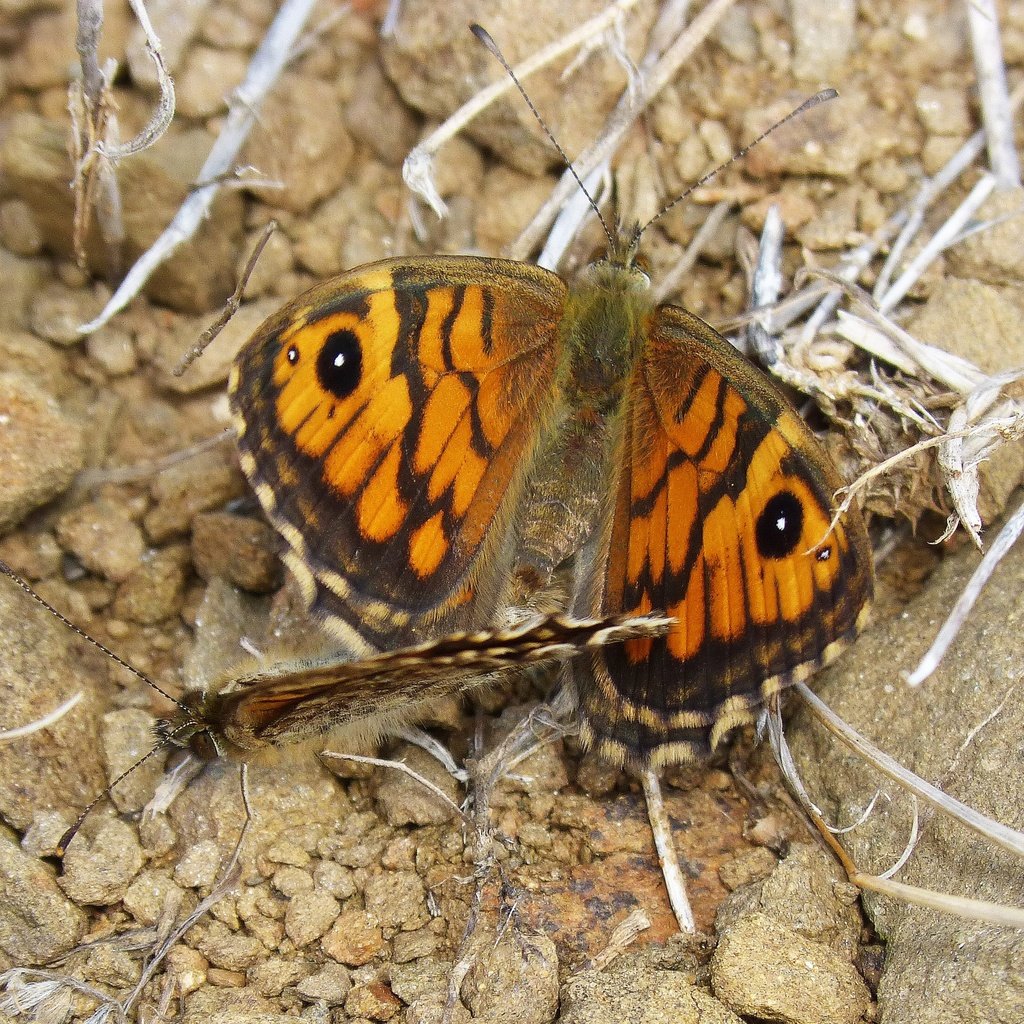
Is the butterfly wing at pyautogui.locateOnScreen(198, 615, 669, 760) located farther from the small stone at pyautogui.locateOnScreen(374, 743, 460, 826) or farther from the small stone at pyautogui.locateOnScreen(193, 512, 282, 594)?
the small stone at pyautogui.locateOnScreen(193, 512, 282, 594)

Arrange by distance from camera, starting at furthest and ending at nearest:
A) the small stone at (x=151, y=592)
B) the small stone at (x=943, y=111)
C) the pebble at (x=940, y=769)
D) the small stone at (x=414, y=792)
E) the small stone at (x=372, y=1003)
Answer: the small stone at (x=943, y=111)
the small stone at (x=151, y=592)
the small stone at (x=414, y=792)
the small stone at (x=372, y=1003)
the pebble at (x=940, y=769)

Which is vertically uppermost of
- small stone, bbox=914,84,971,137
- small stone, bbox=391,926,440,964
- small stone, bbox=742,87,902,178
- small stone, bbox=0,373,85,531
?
small stone, bbox=914,84,971,137

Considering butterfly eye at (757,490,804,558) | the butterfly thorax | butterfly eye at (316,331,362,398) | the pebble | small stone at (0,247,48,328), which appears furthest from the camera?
small stone at (0,247,48,328)

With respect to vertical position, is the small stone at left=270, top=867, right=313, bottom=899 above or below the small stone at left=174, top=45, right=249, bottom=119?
below

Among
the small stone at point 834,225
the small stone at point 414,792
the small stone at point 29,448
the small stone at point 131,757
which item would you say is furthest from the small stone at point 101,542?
the small stone at point 834,225

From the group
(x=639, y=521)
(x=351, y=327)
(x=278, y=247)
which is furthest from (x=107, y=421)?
(x=639, y=521)

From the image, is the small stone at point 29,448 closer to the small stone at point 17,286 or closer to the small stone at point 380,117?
the small stone at point 17,286

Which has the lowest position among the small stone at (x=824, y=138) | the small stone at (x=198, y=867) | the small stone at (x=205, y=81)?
the small stone at (x=198, y=867)

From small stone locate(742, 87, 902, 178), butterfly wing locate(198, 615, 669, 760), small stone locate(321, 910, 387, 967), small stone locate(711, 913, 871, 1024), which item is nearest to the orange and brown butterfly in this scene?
butterfly wing locate(198, 615, 669, 760)
